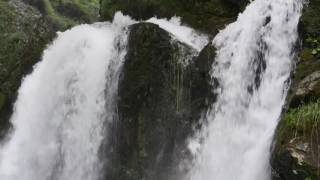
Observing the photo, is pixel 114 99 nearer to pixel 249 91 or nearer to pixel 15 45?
pixel 249 91

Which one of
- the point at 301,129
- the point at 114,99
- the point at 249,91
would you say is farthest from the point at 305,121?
the point at 114,99

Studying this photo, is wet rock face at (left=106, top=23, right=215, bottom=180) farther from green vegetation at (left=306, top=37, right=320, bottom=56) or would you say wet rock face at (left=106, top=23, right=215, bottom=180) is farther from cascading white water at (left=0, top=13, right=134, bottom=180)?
green vegetation at (left=306, top=37, right=320, bottom=56)

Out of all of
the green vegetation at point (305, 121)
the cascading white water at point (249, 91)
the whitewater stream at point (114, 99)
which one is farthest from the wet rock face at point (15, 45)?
the green vegetation at point (305, 121)

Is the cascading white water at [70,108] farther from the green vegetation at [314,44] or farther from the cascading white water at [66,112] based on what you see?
the green vegetation at [314,44]

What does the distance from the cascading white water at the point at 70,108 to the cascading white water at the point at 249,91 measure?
163cm

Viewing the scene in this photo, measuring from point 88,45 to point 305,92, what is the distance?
7.13 meters

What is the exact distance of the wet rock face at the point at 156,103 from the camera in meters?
10.7

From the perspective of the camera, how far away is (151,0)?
14.6 metres

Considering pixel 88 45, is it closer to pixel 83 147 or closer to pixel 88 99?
pixel 88 99

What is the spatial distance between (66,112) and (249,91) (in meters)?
5.29

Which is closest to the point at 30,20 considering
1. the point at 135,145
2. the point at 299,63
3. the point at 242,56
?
the point at 135,145

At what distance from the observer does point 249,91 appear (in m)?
9.26

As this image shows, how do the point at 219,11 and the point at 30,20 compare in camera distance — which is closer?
the point at 219,11

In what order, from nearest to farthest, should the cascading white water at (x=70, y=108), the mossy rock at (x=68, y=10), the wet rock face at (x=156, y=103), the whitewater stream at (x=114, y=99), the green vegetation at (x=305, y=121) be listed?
the green vegetation at (x=305, y=121)
the whitewater stream at (x=114, y=99)
the wet rock face at (x=156, y=103)
the cascading white water at (x=70, y=108)
the mossy rock at (x=68, y=10)
